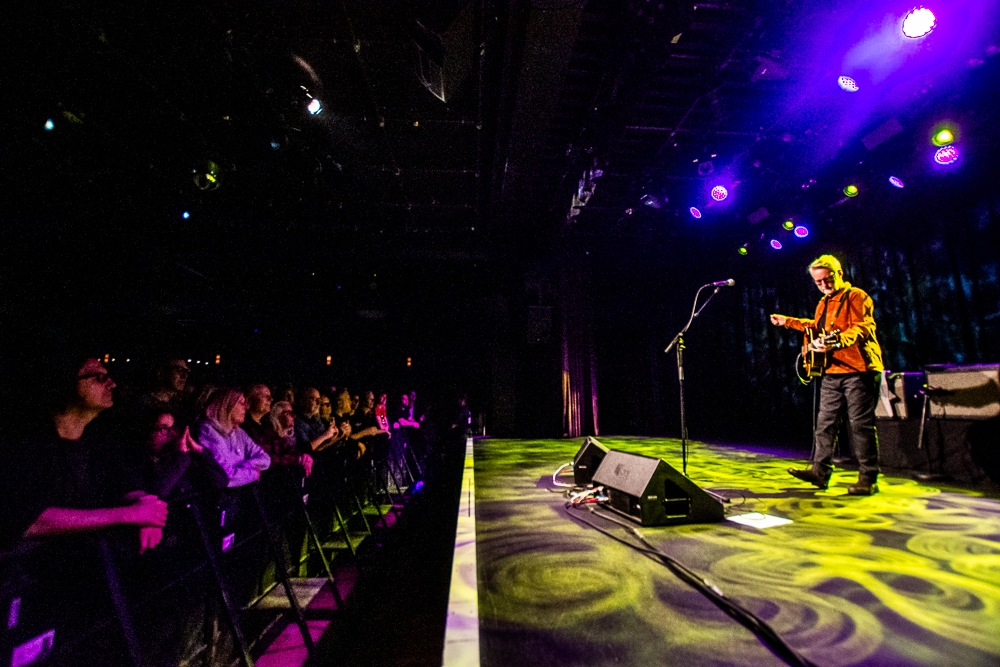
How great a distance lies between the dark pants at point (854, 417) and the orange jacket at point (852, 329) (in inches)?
2.8

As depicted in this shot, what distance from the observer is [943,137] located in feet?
14.0

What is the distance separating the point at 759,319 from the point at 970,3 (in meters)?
5.70

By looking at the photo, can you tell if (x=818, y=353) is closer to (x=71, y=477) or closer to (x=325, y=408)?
(x=71, y=477)

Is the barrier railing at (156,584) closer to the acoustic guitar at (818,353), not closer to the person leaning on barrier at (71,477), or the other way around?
the person leaning on barrier at (71,477)

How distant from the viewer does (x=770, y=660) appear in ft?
3.44

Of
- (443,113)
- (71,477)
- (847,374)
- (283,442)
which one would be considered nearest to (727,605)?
(847,374)

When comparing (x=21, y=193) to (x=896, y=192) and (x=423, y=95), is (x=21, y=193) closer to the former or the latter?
(x=423, y=95)

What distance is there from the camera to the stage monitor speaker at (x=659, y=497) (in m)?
2.15

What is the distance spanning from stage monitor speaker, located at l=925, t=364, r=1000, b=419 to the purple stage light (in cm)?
254

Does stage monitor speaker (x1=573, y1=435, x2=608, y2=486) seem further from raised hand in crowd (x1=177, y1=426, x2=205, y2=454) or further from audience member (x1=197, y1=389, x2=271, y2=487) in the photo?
raised hand in crowd (x1=177, y1=426, x2=205, y2=454)

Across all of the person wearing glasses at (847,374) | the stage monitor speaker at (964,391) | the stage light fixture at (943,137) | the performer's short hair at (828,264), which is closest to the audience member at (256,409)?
the person wearing glasses at (847,374)

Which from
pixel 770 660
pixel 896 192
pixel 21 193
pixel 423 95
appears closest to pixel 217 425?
pixel 770 660

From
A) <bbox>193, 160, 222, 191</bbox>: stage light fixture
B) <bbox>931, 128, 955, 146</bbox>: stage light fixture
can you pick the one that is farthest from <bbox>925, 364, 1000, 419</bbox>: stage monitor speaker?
<bbox>193, 160, 222, 191</bbox>: stage light fixture

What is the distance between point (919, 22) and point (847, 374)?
8.86ft
